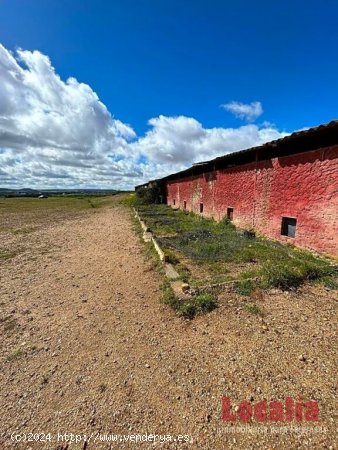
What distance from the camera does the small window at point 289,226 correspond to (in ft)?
25.1

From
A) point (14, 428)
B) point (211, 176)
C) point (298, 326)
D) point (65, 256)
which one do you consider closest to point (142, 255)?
point (65, 256)

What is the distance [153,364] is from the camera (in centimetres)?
298

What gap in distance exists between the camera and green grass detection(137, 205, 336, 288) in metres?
4.96

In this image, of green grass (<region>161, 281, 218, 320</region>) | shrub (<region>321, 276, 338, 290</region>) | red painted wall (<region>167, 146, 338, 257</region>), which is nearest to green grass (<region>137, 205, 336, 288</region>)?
shrub (<region>321, 276, 338, 290</region>)

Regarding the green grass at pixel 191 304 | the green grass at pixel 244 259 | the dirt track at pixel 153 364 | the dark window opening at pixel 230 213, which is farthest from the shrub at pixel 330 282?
the dark window opening at pixel 230 213

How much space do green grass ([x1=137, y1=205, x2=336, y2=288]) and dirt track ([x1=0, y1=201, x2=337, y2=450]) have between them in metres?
0.48

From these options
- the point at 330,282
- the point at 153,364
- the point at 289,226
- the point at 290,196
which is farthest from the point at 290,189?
the point at 153,364

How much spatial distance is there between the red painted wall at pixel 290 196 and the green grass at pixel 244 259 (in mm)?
604

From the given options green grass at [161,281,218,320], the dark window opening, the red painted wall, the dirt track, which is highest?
the red painted wall

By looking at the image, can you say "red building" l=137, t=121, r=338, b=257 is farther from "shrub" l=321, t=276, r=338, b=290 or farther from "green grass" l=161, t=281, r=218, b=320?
"green grass" l=161, t=281, r=218, b=320

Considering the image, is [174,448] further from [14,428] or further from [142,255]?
[142,255]

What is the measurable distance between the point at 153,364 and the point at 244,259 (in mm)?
Answer: 4189

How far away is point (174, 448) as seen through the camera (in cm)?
201

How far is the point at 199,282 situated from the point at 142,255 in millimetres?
3207
